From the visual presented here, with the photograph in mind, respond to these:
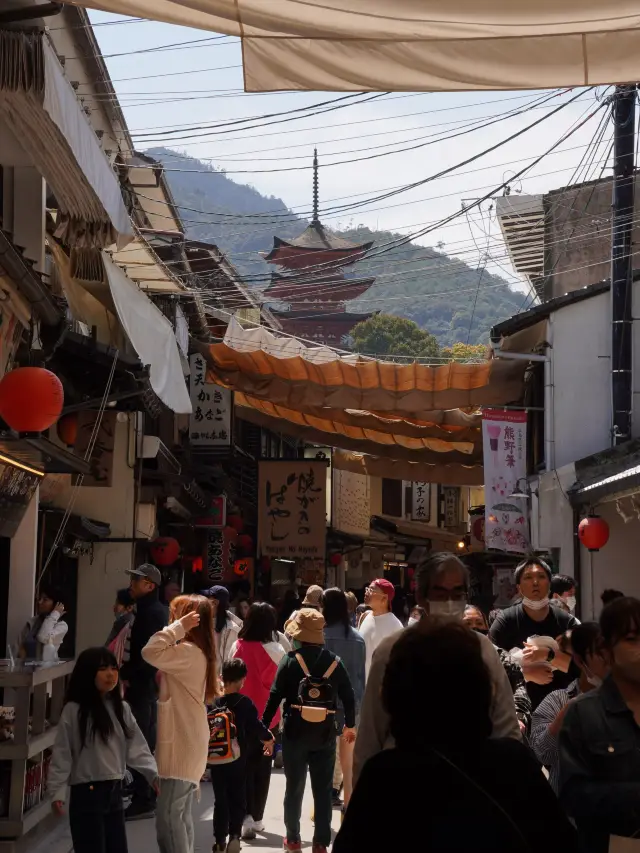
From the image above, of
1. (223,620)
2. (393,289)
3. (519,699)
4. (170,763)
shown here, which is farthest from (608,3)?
(393,289)

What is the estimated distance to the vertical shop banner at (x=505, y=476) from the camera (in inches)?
750

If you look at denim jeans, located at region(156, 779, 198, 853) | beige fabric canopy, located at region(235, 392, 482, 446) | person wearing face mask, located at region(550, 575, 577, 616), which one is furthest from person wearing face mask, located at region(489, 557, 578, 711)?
beige fabric canopy, located at region(235, 392, 482, 446)

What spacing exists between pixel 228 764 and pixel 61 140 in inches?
182

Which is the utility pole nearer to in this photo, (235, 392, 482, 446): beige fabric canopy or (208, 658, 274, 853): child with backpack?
(235, 392, 482, 446): beige fabric canopy

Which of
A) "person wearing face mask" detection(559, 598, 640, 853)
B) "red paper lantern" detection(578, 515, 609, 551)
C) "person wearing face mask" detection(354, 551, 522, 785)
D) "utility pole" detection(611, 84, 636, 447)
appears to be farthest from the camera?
"utility pole" detection(611, 84, 636, 447)

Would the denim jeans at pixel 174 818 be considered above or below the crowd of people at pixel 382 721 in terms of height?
below

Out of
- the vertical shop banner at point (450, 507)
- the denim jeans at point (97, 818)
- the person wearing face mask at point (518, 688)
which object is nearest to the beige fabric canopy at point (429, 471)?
the person wearing face mask at point (518, 688)

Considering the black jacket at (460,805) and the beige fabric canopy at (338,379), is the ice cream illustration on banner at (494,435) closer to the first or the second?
the beige fabric canopy at (338,379)

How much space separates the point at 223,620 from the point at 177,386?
2.83 metres

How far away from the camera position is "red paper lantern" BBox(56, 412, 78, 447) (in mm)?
14148

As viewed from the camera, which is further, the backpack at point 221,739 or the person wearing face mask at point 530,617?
the backpack at point 221,739

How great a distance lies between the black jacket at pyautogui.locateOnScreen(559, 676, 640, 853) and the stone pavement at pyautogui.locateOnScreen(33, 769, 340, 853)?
5558 mm

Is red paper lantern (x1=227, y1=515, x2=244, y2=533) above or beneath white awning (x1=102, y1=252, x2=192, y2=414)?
beneath

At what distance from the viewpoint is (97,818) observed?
266 inches
